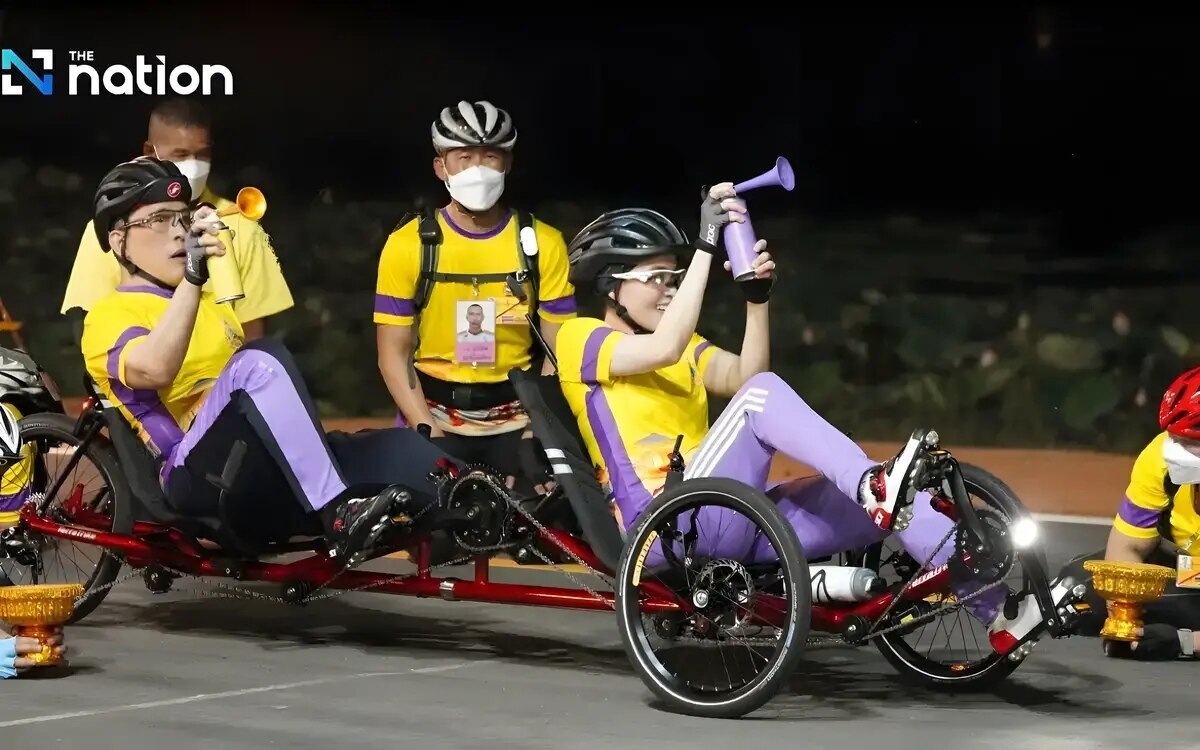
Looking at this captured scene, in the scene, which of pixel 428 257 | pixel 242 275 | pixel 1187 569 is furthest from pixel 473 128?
pixel 1187 569

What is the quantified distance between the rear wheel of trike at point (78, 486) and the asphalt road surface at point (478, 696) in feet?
0.75

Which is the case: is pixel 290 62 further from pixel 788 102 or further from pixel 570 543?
pixel 570 543

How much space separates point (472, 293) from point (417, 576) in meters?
1.39

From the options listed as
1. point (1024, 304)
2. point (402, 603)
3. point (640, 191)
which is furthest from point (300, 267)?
point (402, 603)

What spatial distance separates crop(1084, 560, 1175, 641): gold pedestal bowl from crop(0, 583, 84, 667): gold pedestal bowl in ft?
10.6

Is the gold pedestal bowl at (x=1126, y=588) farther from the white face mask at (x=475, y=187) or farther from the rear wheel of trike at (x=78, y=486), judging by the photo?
the rear wheel of trike at (x=78, y=486)

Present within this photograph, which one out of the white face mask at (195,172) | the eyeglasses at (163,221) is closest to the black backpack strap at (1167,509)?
the eyeglasses at (163,221)

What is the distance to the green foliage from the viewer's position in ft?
50.4

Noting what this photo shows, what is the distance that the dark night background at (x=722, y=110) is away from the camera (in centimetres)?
1551

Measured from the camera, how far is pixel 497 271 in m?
9.10

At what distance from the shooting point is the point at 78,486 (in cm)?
895

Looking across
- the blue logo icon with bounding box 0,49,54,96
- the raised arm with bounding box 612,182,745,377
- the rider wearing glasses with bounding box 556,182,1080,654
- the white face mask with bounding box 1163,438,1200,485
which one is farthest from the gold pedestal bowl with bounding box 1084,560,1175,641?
the blue logo icon with bounding box 0,49,54,96

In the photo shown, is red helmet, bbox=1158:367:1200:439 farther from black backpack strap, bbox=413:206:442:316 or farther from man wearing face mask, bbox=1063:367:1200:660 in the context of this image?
black backpack strap, bbox=413:206:442:316

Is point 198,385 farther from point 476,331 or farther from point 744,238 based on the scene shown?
point 744,238
